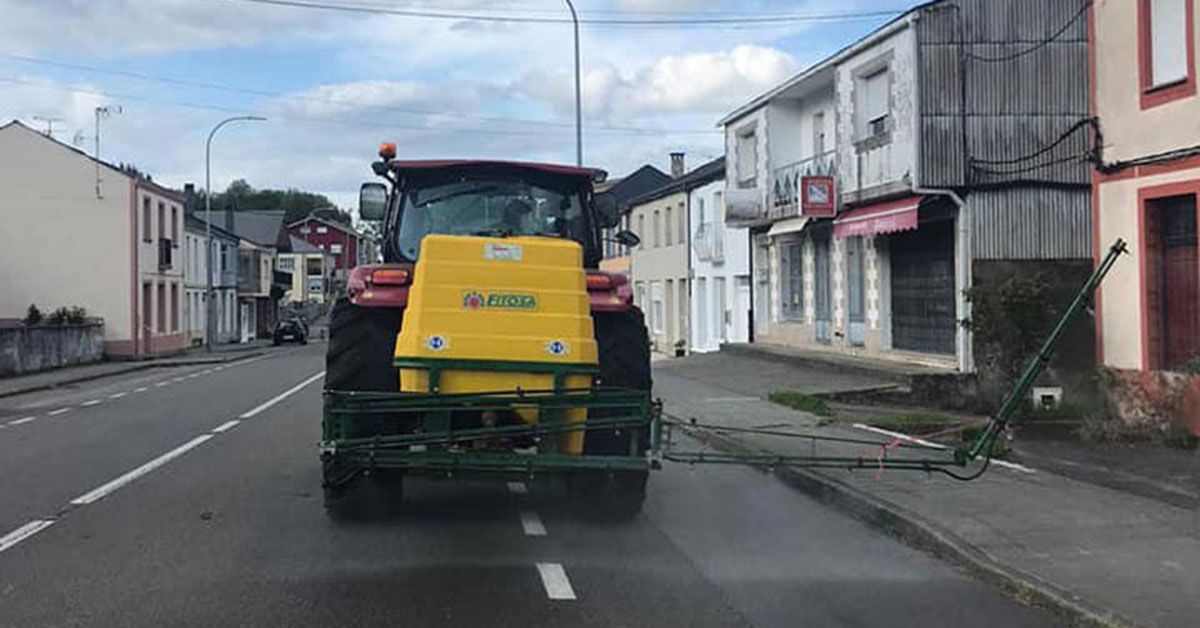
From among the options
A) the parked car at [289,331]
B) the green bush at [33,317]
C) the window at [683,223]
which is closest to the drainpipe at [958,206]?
the window at [683,223]

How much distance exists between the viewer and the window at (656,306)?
1844 inches

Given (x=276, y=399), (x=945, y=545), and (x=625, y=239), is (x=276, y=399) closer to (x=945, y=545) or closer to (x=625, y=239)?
(x=625, y=239)

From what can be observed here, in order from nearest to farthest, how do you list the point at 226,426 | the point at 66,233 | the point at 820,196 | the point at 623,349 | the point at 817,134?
the point at 623,349
the point at 226,426
the point at 820,196
the point at 817,134
the point at 66,233

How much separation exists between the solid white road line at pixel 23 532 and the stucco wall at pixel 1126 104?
12.1m

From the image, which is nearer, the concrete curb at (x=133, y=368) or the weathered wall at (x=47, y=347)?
the concrete curb at (x=133, y=368)

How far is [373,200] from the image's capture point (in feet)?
32.6

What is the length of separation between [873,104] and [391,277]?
16.2m

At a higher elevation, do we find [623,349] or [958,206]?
[958,206]

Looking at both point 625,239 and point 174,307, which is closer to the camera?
point 625,239

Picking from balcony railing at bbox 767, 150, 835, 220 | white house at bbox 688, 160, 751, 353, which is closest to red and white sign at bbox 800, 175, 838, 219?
balcony railing at bbox 767, 150, 835, 220

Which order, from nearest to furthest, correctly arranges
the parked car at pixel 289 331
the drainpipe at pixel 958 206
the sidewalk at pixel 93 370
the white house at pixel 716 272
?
the drainpipe at pixel 958 206
the sidewalk at pixel 93 370
the white house at pixel 716 272
the parked car at pixel 289 331

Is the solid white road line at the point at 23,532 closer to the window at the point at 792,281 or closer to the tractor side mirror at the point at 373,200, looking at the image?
the tractor side mirror at the point at 373,200

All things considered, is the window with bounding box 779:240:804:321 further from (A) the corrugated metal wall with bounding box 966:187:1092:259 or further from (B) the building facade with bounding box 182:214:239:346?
(B) the building facade with bounding box 182:214:239:346

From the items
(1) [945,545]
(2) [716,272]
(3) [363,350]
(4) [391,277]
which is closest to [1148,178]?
(1) [945,545]
